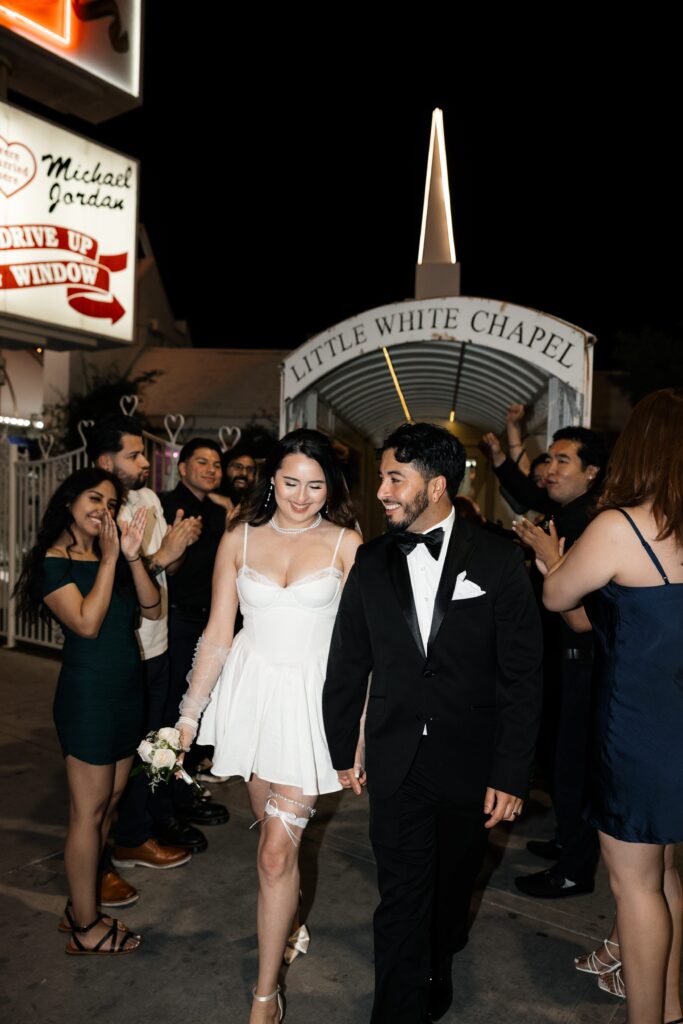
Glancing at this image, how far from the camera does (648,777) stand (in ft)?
7.66

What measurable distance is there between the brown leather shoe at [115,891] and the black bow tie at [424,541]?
219 centimetres

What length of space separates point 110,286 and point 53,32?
3013 mm

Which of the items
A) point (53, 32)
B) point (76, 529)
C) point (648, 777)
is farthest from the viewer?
point (53, 32)

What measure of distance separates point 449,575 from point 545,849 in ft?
7.90

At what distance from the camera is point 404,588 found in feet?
8.39

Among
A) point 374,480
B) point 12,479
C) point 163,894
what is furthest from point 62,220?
point 163,894

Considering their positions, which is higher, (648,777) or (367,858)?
(648,777)

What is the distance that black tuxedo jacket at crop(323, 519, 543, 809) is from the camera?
98.5 inches

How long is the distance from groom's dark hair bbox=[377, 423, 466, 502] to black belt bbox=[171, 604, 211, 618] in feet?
7.51

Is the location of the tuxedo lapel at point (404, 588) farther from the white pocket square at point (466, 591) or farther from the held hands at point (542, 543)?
the held hands at point (542, 543)

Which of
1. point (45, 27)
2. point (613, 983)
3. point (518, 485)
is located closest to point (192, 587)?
point (518, 485)

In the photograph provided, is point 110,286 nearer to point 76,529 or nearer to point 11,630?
point 11,630

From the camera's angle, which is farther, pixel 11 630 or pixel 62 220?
pixel 62 220

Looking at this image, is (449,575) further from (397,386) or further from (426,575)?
(397,386)
